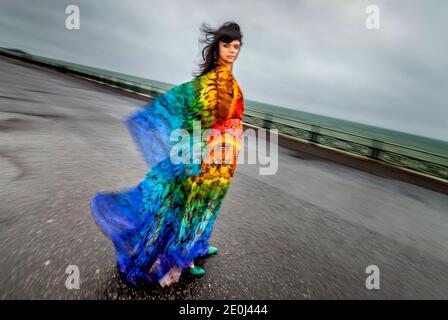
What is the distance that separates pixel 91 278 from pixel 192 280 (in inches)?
32.6

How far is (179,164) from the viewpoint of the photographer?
215cm

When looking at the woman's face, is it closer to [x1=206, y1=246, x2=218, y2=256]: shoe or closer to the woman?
the woman

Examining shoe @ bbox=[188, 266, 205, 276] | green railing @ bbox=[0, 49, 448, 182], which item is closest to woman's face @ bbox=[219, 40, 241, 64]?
shoe @ bbox=[188, 266, 205, 276]

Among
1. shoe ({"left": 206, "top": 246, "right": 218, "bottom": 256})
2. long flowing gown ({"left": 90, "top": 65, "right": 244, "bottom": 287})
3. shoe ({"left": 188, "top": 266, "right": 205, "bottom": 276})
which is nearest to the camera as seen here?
long flowing gown ({"left": 90, "top": 65, "right": 244, "bottom": 287})

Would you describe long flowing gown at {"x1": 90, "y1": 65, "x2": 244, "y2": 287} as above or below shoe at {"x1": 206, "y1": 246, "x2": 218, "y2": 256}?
above

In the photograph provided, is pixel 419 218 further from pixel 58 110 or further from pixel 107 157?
pixel 58 110

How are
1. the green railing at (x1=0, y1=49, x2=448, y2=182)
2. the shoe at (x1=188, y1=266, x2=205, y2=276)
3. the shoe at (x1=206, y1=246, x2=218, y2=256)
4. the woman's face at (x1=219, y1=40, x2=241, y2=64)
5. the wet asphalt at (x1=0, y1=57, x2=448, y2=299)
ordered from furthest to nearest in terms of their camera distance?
the green railing at (x1=0, y1=49, x2=448, y2=182)
the shoe at (x1=206, y1=246, x2=218, y2=256)
the shoe at (x1=188, y1=266, x2=205, y2=276)
the wet asphalt at (x1=0, y1=57, x2=448, y2=299)
the woman's face at (x1=219, y1=40, x2=241, y2=64)

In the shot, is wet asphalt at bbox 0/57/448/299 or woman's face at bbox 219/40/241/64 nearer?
woman's face at bbox 219/40/241/64

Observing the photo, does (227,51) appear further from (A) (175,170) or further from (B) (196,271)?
(B) (196,271)

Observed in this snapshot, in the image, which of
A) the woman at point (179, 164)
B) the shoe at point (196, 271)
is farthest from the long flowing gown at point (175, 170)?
the shoe at point (196, 271)

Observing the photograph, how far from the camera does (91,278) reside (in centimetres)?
233

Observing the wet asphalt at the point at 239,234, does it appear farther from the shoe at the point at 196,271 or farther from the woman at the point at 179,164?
the woman at the point at 179,164

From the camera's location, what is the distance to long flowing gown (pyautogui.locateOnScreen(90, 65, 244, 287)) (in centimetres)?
217

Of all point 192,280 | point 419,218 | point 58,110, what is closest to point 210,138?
point 192,280
